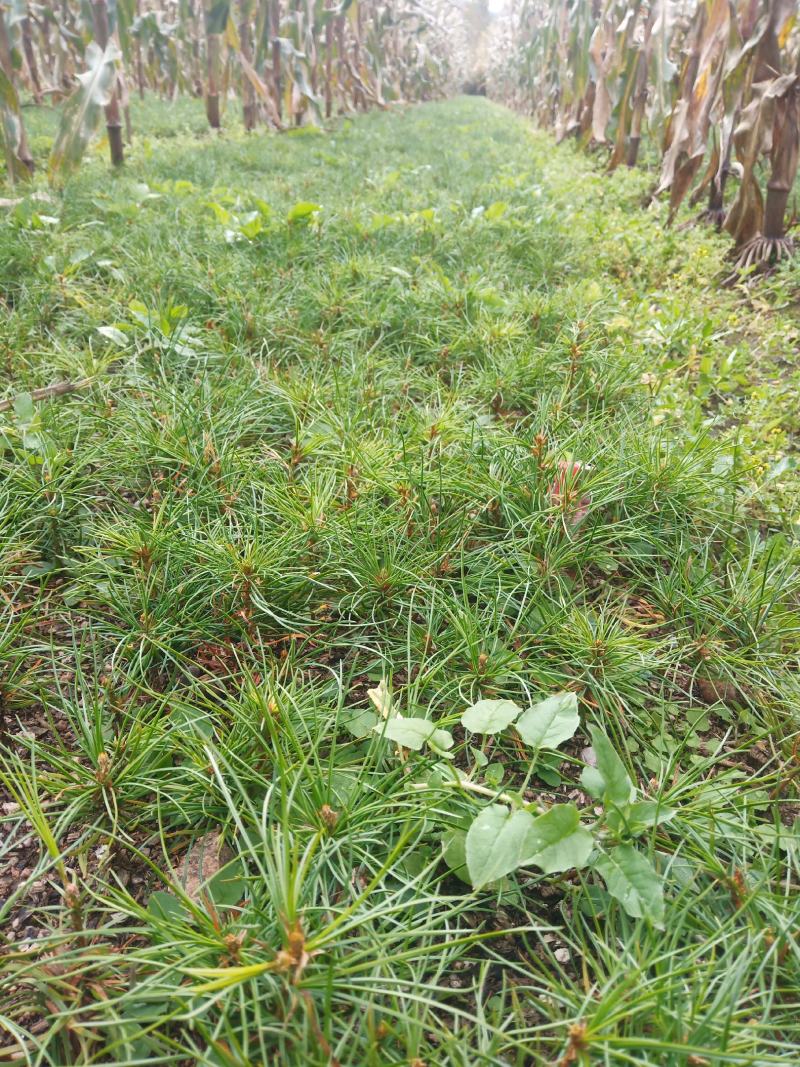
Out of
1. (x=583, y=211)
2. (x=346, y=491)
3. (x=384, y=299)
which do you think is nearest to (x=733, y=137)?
(x=583, y=211)

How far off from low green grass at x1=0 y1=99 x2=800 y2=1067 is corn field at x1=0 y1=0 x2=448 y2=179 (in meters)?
1.57

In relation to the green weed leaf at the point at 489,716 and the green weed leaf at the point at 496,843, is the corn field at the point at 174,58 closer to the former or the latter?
the green weed leaf at the point at 489,716

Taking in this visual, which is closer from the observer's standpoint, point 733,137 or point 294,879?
point 294,879

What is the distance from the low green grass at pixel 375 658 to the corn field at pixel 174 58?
1.57m

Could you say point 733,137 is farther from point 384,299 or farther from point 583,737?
point 583,737

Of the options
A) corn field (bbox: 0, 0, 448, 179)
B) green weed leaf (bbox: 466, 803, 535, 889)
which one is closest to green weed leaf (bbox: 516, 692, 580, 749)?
green weed leaf (bbox: 466, 803, 535, 889)

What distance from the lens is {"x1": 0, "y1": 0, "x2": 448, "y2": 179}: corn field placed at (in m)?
3.61

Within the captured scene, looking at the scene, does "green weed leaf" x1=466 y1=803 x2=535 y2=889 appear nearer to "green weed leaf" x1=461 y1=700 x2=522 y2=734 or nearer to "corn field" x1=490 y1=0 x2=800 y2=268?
"green weed leaf" x1=461 y1=700 x2=522 y2=734

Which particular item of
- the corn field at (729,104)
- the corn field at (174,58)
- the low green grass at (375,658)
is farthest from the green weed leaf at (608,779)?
the corn field at (174,58)

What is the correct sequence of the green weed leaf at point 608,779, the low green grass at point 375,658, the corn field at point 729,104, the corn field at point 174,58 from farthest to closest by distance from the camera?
the corn field at point 174,58 → the corn field at point 729,104 → the green weed leaf at point 608,779 → the low green grass at point 375,658

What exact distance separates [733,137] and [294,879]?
13.3ft

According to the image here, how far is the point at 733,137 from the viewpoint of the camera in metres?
3.37

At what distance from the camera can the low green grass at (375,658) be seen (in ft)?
2.44

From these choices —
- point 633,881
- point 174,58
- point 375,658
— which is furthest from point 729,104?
point 174,58
